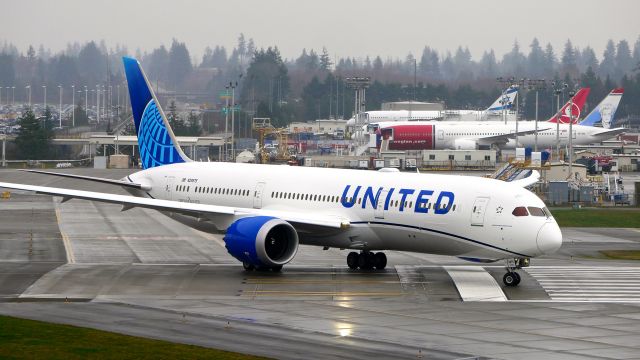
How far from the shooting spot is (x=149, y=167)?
55.4 meters

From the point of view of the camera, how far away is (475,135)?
154 meters

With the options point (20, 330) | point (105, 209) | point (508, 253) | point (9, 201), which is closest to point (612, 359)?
point (508, 253)

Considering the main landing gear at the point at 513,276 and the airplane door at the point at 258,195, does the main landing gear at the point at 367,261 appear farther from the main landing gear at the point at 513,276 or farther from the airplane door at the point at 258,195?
the main landing gear at the point at 513,276

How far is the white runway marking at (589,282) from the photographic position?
39.4 m

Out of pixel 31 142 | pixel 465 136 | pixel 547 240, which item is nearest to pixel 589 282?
pixel 547 240

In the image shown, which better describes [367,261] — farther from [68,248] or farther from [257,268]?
[68,248]

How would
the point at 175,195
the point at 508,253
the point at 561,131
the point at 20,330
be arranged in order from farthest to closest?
1. the point at 561,131
2. the point at 175,195
3. the point at 508,253
4. the point at 20,330

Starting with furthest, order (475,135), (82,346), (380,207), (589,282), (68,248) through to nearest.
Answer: (475,135) → (68,248) → (380,207) → (589,282) → (82,346)

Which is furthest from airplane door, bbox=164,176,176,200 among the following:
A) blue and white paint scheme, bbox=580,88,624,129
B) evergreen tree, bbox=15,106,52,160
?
blue and white paint scheme, bbox=580,88,624,129

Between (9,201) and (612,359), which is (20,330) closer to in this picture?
(612,359)

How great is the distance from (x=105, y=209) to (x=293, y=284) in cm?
3970

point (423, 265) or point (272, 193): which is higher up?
point (272, 193)

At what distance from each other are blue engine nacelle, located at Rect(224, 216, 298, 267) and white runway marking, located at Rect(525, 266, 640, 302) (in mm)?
9408

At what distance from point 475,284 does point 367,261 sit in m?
5.73
